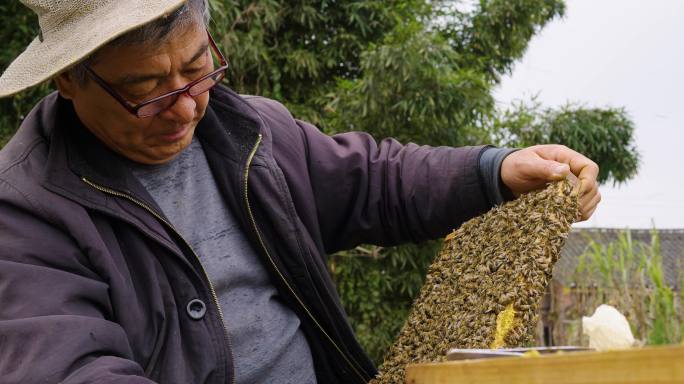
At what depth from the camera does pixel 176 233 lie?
2.03 m

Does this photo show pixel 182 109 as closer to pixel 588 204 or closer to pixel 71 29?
pixel 71 29

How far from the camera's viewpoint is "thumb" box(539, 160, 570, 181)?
199 cm

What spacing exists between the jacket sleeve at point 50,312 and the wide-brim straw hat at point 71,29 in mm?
275

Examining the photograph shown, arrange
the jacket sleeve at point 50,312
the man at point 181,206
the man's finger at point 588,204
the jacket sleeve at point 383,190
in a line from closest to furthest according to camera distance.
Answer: the jacket sleeve at point 50,312 → the man at point 181,206 → the man's finger at point 588,204 → the jacket sleeve at point 383,190

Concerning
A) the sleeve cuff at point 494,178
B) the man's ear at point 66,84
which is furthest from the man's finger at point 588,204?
the man's ear at point 66,84

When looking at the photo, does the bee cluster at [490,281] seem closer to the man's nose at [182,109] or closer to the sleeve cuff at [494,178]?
the sleeve cuff at [494,178]

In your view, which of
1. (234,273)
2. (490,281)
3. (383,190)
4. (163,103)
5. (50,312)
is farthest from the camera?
(383,190)

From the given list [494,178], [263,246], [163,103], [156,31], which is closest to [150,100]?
[163,103]

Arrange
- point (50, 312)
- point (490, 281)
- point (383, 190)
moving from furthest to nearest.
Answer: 1. point (383, 190)
2. point (490, 281)
3. point (50, 312)

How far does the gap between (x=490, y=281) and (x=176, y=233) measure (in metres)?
0.76

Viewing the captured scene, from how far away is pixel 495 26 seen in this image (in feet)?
26.1

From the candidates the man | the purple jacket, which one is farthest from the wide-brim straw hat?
the purple jacket

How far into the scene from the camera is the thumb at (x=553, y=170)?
1989 mm

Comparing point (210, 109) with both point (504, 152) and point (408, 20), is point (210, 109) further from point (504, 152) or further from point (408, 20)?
point (408, 20)
